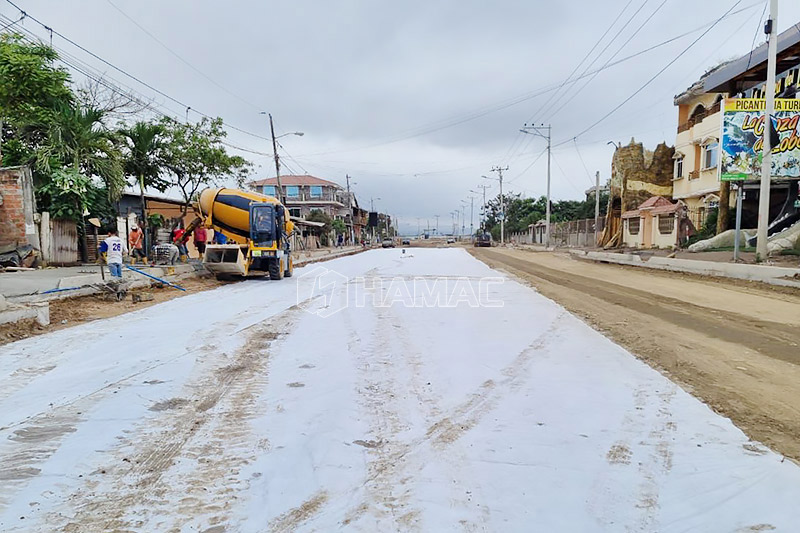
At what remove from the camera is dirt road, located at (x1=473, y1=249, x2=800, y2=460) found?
4.53 metres

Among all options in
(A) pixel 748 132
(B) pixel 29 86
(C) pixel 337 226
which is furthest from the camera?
(C) pixel 337 226

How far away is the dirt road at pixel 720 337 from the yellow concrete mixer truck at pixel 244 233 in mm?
8791

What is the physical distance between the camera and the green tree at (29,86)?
14211mm

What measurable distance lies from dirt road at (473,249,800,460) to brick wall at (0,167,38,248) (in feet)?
52.9

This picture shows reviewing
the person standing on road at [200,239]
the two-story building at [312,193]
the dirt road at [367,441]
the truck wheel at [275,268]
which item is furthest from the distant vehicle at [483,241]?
the dirt road at [367,441]

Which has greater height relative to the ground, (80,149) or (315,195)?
(315,195)

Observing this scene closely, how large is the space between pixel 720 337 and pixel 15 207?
742 inches

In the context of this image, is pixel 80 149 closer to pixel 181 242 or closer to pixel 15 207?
pixel 15 207

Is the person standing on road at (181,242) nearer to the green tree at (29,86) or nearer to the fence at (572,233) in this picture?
the green tree at (29,86)

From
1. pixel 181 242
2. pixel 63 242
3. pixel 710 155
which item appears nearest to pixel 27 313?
pixel 63 242

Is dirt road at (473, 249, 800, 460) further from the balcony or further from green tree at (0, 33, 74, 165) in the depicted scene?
the balcony

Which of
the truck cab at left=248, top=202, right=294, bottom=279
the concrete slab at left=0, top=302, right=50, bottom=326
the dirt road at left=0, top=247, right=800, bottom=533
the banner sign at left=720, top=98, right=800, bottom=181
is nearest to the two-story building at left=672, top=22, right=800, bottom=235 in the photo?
the banner sign at left=720, top=98, right=800, bottom=181

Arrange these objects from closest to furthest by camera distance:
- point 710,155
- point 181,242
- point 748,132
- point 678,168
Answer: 1. point 748,132
2. point 181,242
3. point 710,155
4. point 678,168

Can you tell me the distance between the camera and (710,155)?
1110 inches
